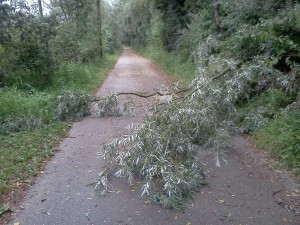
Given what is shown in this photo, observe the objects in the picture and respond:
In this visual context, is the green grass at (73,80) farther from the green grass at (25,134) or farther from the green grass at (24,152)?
the green grass at (24,152)

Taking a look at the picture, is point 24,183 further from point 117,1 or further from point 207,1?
point 117,1

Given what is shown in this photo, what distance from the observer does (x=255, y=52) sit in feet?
27.9

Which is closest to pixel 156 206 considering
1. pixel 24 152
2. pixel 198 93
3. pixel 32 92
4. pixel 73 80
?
pixel 198 93

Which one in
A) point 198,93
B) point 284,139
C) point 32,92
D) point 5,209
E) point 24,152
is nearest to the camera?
point 5,209

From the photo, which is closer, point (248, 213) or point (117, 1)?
point (248, 213)

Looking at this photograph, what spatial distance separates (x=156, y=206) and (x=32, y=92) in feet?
24.0

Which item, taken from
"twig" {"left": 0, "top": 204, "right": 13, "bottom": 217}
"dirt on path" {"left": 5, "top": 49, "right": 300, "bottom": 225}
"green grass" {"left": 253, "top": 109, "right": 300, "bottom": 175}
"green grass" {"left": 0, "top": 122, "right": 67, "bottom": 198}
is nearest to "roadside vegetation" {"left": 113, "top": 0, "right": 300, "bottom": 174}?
"green grass" {"left": 253, "top": 109, "right": 300, "bottom": 175}

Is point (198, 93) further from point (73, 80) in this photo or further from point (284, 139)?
point (73, 80)

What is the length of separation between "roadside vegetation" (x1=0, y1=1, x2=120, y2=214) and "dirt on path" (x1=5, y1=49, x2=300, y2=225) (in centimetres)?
42

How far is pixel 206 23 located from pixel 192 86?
25.3ft

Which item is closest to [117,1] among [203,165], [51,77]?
[51,77]

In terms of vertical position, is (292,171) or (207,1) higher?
(207,1)

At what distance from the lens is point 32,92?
34.0ft

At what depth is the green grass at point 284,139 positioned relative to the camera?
5.44 meters
